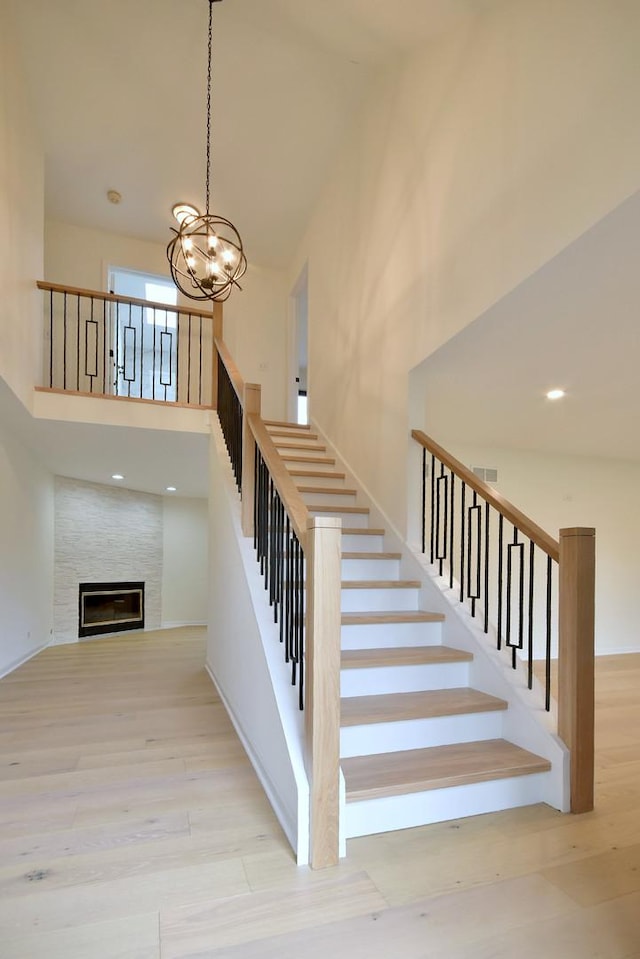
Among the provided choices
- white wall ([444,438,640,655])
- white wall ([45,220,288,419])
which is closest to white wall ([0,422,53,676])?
white wall ([45,220,288,419])

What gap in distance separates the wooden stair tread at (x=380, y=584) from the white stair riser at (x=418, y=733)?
95cm

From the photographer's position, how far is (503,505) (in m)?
2.62

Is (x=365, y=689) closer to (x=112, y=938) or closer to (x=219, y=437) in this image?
(x=112, y=938)

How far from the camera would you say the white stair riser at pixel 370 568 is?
3.37m

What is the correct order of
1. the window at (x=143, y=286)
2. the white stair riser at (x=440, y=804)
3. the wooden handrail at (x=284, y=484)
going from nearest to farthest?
the white stair riser at (x=440, y=804) < the wooden handrail at (x=284, y=484) < the window at (x=143, y=286)

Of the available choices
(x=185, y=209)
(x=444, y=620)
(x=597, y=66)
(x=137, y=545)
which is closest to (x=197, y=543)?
(x=137, y=545)

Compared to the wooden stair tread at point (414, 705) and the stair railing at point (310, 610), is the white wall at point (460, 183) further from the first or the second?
the wooden stair tread at point (414, 705)

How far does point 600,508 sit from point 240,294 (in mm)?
5517

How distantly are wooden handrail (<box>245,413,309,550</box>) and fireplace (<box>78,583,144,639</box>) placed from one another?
4.68 meters

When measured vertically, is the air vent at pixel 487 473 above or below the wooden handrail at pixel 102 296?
below

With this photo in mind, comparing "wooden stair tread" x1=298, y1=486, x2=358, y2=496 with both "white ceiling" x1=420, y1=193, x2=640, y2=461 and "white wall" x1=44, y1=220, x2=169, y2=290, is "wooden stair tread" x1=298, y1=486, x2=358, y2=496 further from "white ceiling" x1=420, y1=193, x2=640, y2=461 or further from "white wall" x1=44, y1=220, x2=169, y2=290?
"white wall" x1=44, y1=220, x2=169, y2=290

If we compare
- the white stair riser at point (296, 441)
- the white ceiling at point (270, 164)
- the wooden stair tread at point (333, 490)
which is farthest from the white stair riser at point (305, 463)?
the white ceiling at point (270, 164)

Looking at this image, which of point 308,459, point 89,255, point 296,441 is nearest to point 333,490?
point 308,459

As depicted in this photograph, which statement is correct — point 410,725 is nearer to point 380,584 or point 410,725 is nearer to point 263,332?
point 380,584
